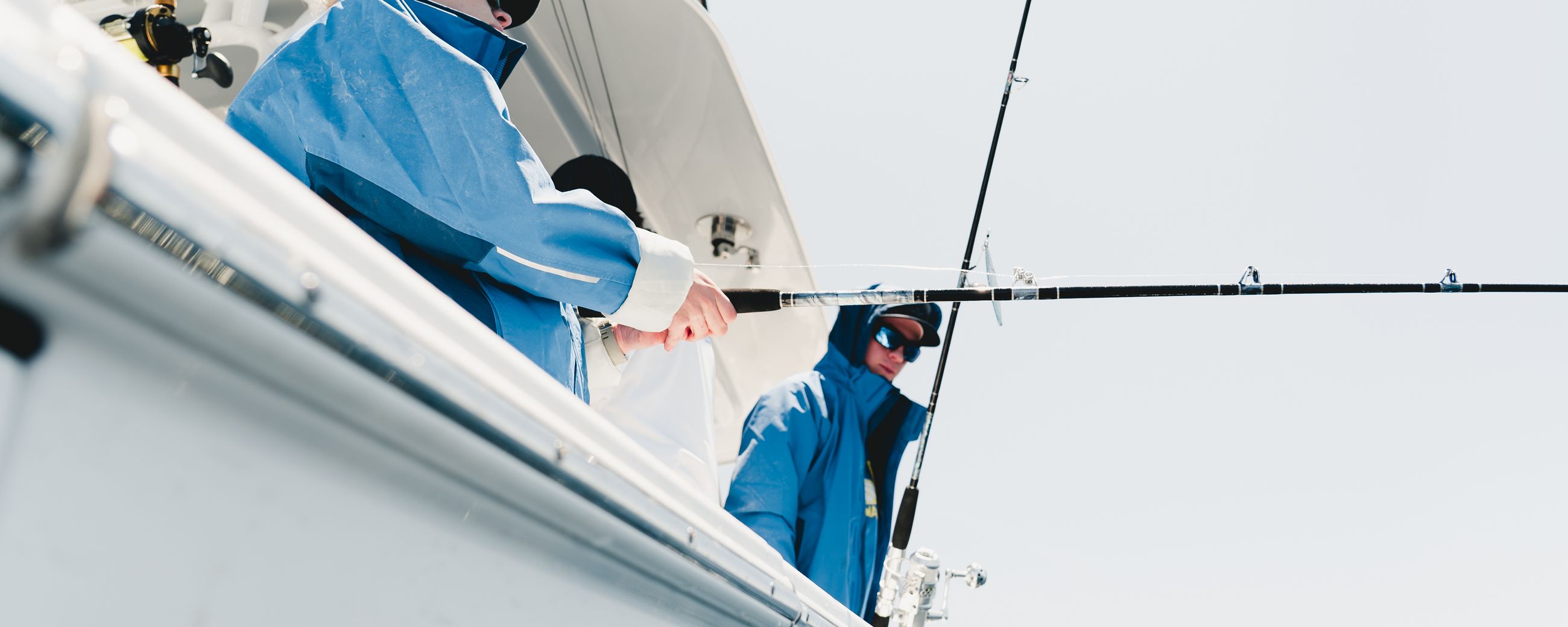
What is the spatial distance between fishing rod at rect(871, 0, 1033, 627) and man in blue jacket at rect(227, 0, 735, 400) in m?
0.67

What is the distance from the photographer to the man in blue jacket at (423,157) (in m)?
1.10

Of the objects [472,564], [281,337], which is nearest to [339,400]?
[281,337]

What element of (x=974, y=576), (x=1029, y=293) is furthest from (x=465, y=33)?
(x=974, y=576)

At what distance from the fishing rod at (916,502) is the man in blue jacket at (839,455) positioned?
0.36ft

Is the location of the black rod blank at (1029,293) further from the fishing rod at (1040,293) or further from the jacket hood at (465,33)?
the jacket hood at (465,33)

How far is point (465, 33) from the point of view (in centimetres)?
126

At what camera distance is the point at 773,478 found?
243cm

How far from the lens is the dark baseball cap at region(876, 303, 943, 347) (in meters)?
3.38

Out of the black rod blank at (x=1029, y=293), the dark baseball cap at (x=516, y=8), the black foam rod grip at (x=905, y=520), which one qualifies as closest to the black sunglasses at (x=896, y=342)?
the black foam rod grip at (x=905, y=520)

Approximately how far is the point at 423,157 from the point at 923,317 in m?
2.60

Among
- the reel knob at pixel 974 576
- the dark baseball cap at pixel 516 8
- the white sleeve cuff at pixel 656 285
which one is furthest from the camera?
the reel knob at pixel 974 576

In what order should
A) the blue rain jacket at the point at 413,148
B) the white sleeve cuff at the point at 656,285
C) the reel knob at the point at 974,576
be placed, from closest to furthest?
the blue rain jacket at the point at 413,148, the white sleeve cuff at the point at 656,285, the reel knob at the point at 974,576

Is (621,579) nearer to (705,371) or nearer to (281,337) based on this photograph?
(281,337)

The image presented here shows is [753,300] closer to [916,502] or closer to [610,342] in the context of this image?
[610,342]
